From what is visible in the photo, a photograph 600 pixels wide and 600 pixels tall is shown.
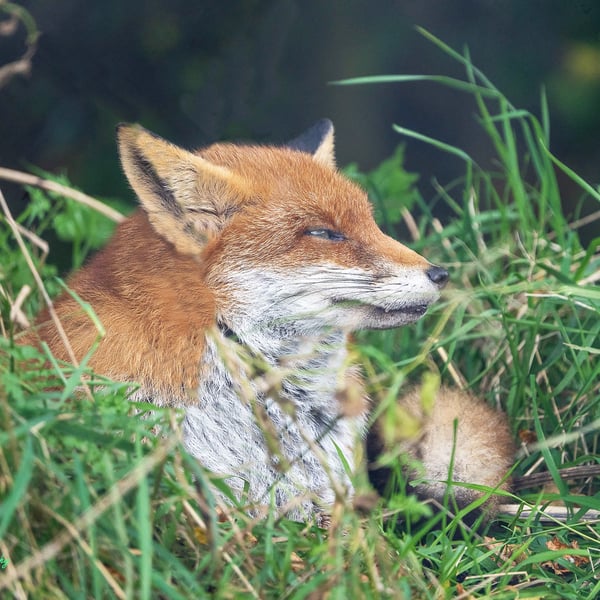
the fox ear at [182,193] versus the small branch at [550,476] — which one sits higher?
the fox ear at [182,193]

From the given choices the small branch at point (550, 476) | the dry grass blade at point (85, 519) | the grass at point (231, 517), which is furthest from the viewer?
the small branch at point (550, 476)

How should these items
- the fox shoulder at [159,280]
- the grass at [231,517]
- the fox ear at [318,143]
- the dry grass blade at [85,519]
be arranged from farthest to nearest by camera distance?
the fox ear at [318,143] < the fox shoulder at [159,280] < the grass at [231,517] < the dry grass blade at [85,519]

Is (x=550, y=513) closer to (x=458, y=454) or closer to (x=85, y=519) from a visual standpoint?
(x=458, y=454)

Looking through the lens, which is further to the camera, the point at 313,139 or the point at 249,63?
the point at 249,63

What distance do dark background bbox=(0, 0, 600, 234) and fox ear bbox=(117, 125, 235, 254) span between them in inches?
82.7

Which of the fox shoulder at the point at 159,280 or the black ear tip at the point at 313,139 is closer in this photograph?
the fox shoulder at the point at 159,280

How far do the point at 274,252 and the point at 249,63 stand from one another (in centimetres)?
257

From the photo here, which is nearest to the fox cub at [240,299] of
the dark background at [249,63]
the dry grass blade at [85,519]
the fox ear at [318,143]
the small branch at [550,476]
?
the fox ear at [318,143]

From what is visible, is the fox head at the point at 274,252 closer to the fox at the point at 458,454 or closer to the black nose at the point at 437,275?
the black nose at the point at 437,275

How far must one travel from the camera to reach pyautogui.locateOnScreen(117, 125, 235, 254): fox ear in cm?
307

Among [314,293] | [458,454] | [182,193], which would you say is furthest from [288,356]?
[458,454]

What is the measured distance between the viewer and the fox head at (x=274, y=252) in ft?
10.2

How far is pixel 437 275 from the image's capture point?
3.12m

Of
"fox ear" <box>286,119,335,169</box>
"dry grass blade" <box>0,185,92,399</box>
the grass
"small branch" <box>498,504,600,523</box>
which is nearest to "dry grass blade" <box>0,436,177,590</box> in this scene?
the grass
